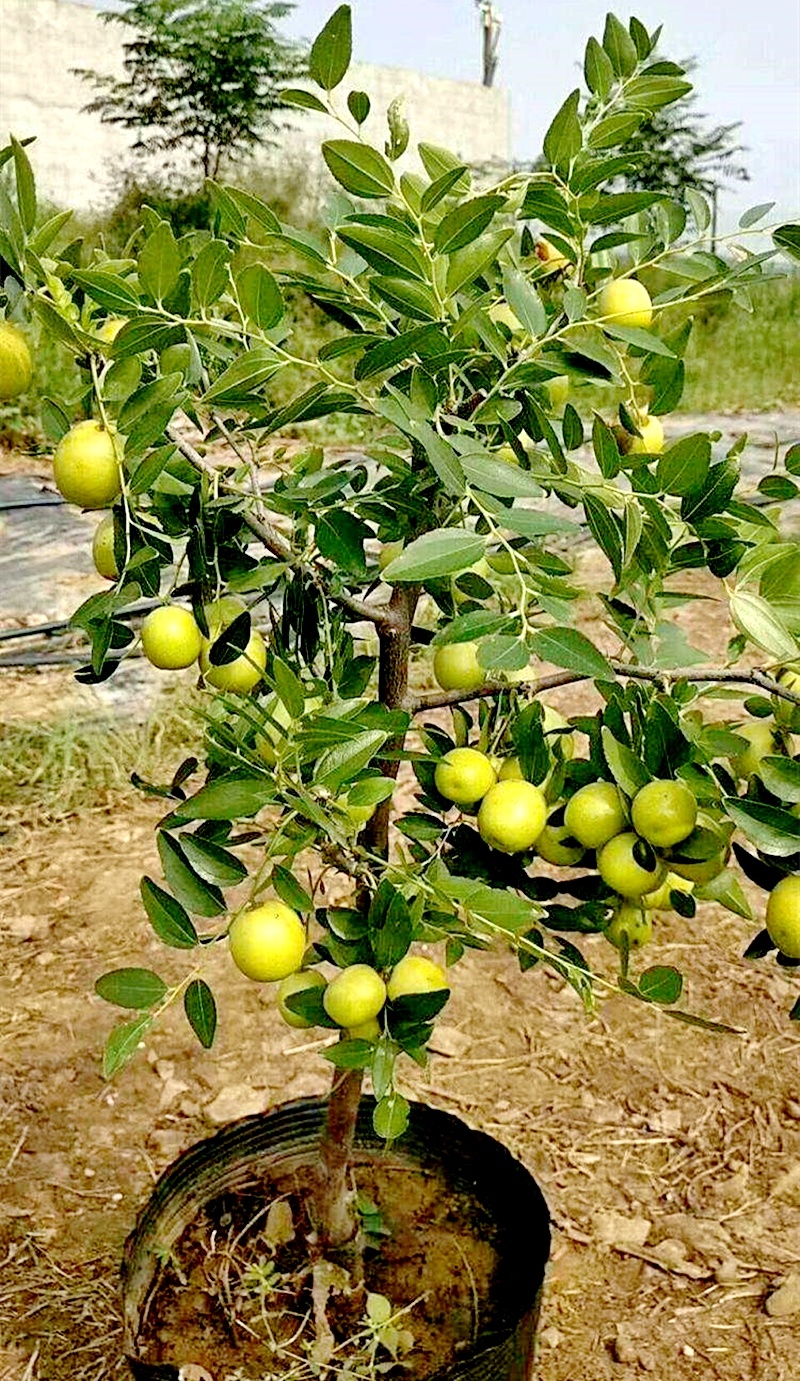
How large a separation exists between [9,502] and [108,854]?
2.31 m

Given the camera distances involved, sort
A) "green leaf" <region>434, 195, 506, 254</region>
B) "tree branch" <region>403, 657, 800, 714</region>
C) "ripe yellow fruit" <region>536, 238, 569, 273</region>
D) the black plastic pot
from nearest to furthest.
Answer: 1. "green leaf" <region>434, 195, 506, 254</region>
2. "tree branch" <region>403, 657, 800, 714</region>
3. "ripe yellow fruit" <region>536, 238, 569, 273</region>
4. the black plastic pot

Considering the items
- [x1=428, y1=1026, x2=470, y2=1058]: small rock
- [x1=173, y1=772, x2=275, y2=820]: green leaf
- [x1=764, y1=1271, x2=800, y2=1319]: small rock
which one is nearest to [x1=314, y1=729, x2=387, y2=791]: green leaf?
[x1=173, y1=772, x2=275, y2=820]: green leaf

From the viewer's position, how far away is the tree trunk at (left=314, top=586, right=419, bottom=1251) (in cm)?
110

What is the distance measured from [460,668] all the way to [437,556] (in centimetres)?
28

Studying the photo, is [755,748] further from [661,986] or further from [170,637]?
[170,637]

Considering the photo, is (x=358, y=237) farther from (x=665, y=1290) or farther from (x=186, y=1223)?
(x=665, y=1290)

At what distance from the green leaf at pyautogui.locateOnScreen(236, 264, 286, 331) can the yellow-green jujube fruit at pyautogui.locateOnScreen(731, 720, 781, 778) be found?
431 mm

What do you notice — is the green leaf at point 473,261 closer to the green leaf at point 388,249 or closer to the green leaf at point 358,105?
the green leaf at point 388,249

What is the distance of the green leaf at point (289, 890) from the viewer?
35.8 inches

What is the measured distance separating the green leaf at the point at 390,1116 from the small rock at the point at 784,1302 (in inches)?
32.0

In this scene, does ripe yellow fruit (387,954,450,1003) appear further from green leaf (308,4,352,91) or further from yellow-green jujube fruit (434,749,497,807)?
green leaf (308,4,352,91)

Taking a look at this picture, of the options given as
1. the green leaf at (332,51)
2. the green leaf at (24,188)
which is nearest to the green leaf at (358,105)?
the green leaf at (332,51)

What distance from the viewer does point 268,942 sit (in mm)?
899

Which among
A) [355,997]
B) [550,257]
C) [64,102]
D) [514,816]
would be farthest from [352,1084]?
[64,102]
